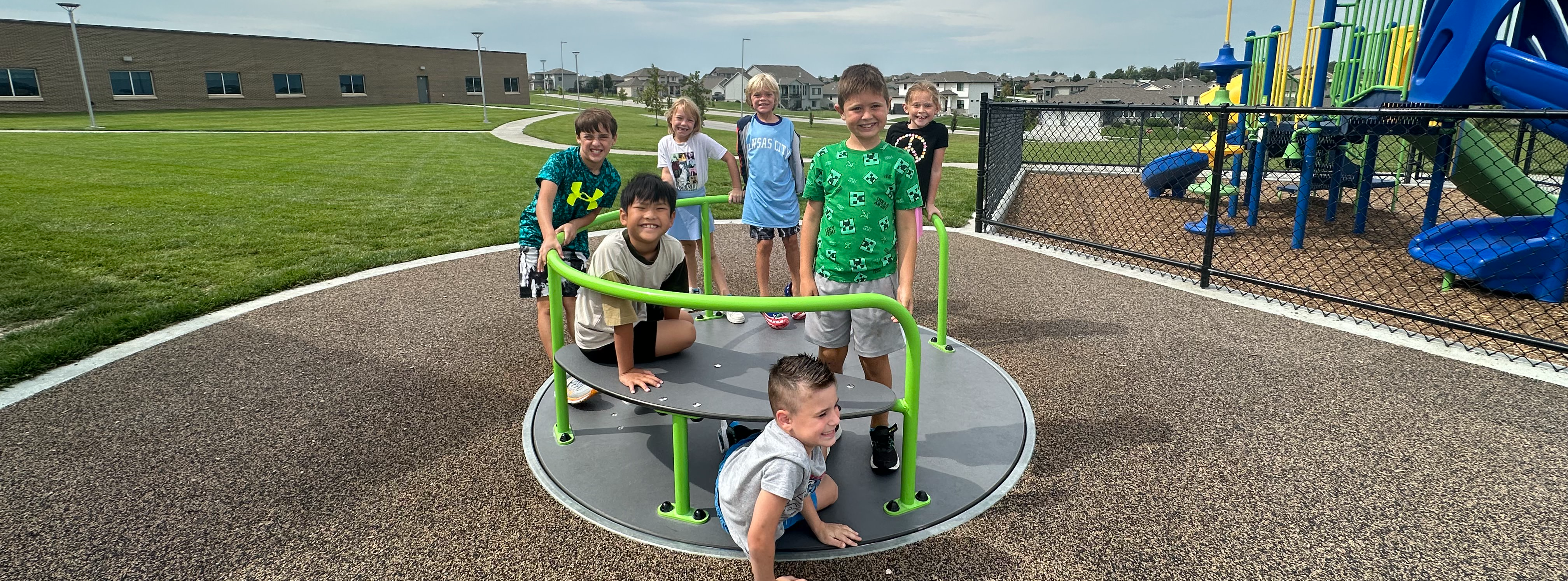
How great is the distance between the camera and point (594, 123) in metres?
3.94

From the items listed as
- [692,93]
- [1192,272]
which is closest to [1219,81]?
[1192,272]

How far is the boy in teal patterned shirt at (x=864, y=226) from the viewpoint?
3.13m

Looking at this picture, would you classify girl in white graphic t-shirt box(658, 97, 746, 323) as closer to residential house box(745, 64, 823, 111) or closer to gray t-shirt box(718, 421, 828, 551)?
gray t-shirt box(718, 421, 828, 551)

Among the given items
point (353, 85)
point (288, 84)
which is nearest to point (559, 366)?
point (288, 84)

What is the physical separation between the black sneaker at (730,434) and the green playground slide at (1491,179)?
7099 millimetres

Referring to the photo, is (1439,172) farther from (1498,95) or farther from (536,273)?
(536,273)

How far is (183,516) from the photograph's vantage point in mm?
2883

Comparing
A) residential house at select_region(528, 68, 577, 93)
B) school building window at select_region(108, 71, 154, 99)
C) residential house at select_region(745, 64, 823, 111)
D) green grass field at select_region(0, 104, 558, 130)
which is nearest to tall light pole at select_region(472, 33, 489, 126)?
green grass field at select_region(0, 104, 558, 130)

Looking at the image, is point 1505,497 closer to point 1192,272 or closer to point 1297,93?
point 1192,272

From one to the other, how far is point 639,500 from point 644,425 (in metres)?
0.71

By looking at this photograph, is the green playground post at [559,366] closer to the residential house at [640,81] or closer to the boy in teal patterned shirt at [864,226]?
the boy in teal patterned shirt at [864,226]

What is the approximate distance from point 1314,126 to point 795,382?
7.64 meters

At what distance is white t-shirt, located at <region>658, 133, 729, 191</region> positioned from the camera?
5.46m

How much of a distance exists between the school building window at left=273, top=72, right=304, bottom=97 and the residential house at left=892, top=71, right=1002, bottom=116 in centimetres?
5868
